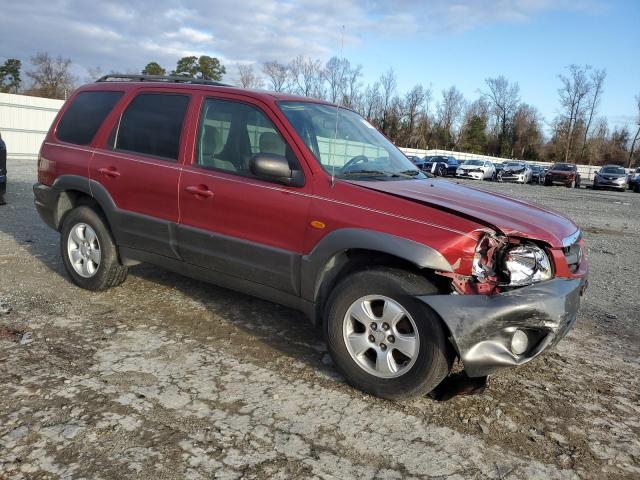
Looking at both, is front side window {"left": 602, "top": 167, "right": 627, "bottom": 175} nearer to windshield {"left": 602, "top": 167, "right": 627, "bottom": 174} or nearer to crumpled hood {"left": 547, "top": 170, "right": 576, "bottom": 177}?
windshield {"left": 602, "top": 167, "right": 627, "bottom": 174}

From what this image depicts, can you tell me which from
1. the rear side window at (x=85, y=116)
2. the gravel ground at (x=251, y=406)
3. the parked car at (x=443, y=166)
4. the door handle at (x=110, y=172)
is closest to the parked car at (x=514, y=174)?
the parked car at (x=443, y=166)

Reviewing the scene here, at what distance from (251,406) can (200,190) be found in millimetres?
1740

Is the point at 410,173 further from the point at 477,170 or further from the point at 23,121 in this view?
the point at 477,170

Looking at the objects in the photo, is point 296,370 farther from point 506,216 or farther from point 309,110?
point 309,110

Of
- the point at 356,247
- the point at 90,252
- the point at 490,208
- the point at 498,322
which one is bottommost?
the point at 90,252

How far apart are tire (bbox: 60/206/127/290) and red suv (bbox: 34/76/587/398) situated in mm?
13

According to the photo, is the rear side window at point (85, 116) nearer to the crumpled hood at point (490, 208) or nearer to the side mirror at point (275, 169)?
the side mirror at point (275, 169)

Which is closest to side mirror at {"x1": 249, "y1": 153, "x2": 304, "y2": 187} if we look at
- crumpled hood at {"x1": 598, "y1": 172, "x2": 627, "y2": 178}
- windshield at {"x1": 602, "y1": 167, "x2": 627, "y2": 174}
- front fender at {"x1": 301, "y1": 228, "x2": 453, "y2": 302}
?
front fender at {"x1": 301, "y1": 228, "x2": 453, "y2": 302}

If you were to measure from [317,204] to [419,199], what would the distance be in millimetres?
671

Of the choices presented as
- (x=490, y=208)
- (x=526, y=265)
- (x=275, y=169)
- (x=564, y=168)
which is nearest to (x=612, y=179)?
(x=564, y=168)

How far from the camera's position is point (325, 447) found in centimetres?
282

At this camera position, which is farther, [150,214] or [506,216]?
[150,214]

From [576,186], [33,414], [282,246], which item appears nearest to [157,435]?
[33,414]

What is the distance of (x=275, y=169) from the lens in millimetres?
3627
